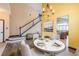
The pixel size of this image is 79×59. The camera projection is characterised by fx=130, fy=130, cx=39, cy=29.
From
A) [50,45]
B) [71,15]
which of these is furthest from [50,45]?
[71,15]

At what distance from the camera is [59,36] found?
2158 mm

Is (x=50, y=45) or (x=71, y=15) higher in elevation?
(x=71, y=15)

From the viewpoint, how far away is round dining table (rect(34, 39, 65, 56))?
2096 millimetres

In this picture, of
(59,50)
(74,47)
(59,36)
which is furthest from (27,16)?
(74,47)

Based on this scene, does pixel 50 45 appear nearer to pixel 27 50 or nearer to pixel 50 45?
pixel 50 45

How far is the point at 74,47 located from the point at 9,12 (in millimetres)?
1188

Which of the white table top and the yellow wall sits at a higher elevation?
the yellow wall

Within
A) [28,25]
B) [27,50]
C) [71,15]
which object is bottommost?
[27,50]

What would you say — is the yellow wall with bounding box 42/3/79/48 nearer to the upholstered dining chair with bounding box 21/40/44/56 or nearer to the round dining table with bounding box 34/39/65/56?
the round dining table with bounding box 34/39/65/56

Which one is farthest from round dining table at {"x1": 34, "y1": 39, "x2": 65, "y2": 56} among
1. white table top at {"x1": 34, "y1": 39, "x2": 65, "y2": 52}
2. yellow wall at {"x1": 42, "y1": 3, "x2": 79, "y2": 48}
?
yellow wall at {"x1": 42, "y1": 3, "x2": 79, "y2": 48}

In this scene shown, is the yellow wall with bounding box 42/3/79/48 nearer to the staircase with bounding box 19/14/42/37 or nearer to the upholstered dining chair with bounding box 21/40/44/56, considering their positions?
the staircase with bounding box 19/14/42/37

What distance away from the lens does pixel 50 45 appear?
2.14 metres

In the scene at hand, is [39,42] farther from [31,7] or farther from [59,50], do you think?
[31,7]

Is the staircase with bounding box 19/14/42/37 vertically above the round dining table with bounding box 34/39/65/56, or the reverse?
the staircase with bounding box 19/14/42/37
